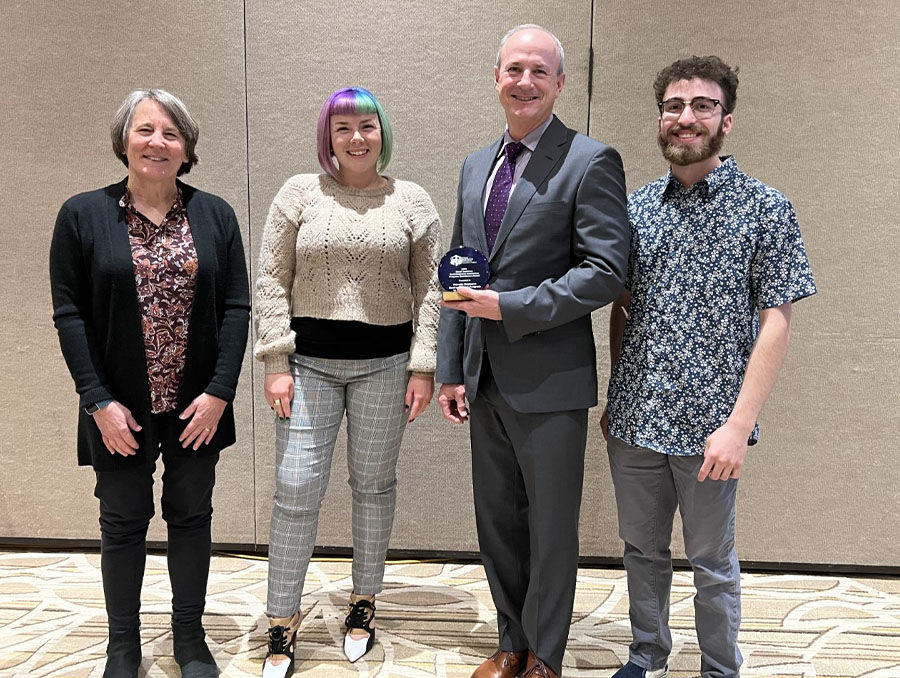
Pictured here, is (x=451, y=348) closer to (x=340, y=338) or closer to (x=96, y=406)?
(x=340, y=338)

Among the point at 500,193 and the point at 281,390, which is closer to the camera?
the point at 500,193

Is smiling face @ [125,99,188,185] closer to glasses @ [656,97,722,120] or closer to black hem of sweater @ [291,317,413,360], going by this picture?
black hem of sweater @ [291,317,413,360]

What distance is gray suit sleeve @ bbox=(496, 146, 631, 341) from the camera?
5.68 ft

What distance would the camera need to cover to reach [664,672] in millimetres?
2033

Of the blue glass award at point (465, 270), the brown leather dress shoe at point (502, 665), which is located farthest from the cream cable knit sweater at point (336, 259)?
the brown leather dress shoe at point (502, 665)

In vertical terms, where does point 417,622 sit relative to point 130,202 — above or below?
below

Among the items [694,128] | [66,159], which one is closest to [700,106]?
[694,128]

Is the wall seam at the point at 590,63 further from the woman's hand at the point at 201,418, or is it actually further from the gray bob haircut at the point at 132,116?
the woman's hand at the point at 201,418

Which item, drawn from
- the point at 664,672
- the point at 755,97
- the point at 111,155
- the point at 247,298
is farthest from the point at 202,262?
the point at 755,97

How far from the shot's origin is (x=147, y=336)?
1829mm

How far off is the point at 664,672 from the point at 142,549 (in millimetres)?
1550

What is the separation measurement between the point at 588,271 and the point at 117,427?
1271 millimetres

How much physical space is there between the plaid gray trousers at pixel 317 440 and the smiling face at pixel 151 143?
640mm

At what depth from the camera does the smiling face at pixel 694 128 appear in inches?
67.7
